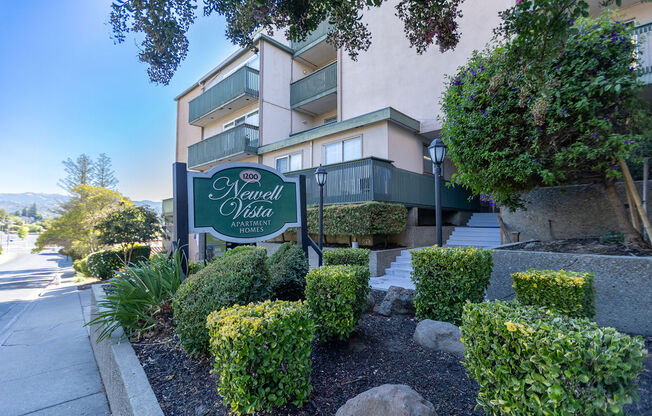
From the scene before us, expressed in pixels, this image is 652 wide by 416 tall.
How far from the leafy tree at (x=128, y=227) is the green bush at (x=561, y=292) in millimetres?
13195

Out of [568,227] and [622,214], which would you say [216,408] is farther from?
[568,227]

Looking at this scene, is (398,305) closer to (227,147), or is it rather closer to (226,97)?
(227,147)

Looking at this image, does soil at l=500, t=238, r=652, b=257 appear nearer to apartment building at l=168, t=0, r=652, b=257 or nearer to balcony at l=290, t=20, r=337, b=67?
apartment building at l=168, t=0, r=652, b=257

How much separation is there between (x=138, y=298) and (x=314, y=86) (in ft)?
39.7

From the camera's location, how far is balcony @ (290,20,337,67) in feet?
43.5

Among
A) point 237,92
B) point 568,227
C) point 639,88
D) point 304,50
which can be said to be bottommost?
point 568,227

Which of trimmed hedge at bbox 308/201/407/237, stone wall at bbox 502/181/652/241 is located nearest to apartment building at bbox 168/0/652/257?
trimmed hedge at bbox 308/201/407/237

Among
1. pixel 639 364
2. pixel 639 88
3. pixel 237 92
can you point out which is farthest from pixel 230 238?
pixel 237 92

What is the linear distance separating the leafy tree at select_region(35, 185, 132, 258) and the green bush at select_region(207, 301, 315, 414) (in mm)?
15477

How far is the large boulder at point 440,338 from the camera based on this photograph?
9.20ft

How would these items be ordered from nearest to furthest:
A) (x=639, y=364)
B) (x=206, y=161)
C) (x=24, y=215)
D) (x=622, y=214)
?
1. (x=639, y=364)
2. (x=622, y=214)
3. (x=206, y=161)
4. (x=24, y=215)

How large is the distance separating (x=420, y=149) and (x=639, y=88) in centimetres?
660

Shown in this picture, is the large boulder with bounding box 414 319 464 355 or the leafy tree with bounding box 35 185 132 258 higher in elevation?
the leafy tree with bounding box 35 185 132 258

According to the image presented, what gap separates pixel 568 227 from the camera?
20.9ft
